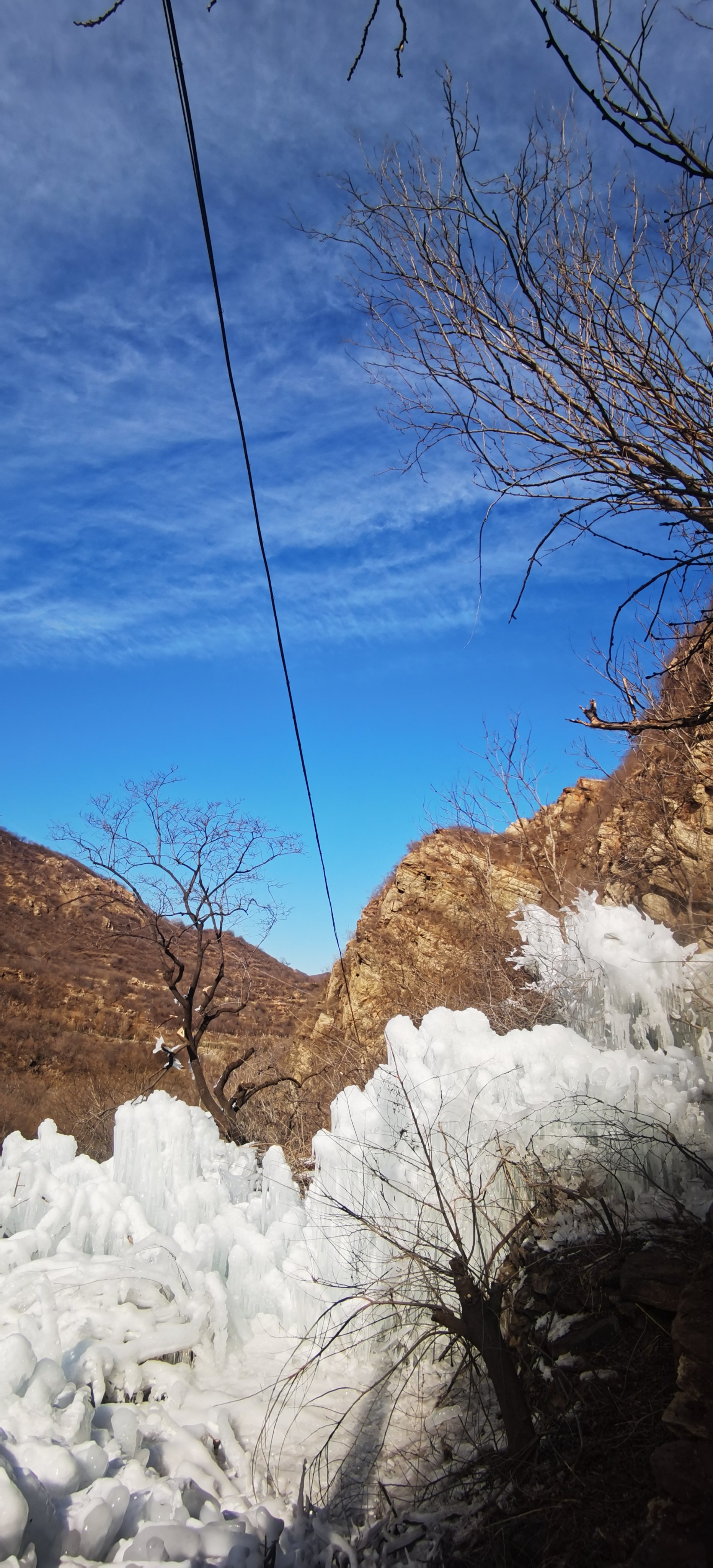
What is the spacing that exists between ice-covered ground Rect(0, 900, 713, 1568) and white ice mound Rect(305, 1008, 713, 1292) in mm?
21

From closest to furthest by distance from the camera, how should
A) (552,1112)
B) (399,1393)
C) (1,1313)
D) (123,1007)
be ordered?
(399,1393), (552,1112), (1,1313), (123,1007)

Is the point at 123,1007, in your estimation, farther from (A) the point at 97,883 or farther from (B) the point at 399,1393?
(B) the point at 399,1393

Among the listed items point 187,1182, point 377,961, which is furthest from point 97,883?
point 187,1182

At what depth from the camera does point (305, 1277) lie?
7.31 metres

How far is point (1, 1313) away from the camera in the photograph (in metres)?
7.16

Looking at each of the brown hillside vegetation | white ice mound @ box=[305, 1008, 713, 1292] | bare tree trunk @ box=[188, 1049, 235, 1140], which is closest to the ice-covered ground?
white ice mound @ box=[305, 1008, 713, 1292]

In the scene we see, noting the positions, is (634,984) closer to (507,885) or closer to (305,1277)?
(305,1277)

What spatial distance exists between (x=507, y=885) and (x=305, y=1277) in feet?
43.3

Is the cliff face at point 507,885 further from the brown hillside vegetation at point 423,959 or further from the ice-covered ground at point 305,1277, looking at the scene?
the ice-covered ground at point 305,1277

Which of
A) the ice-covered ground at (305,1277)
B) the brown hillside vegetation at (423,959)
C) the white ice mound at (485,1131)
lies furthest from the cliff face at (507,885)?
the white ice mound at (485,1131)

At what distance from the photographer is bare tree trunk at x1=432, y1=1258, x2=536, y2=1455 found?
4.18 metres

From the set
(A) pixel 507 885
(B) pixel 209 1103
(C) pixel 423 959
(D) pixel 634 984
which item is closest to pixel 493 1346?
(D) pixel 634 984

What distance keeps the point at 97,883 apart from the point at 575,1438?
148ft

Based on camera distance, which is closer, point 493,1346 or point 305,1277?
point 493,1346
